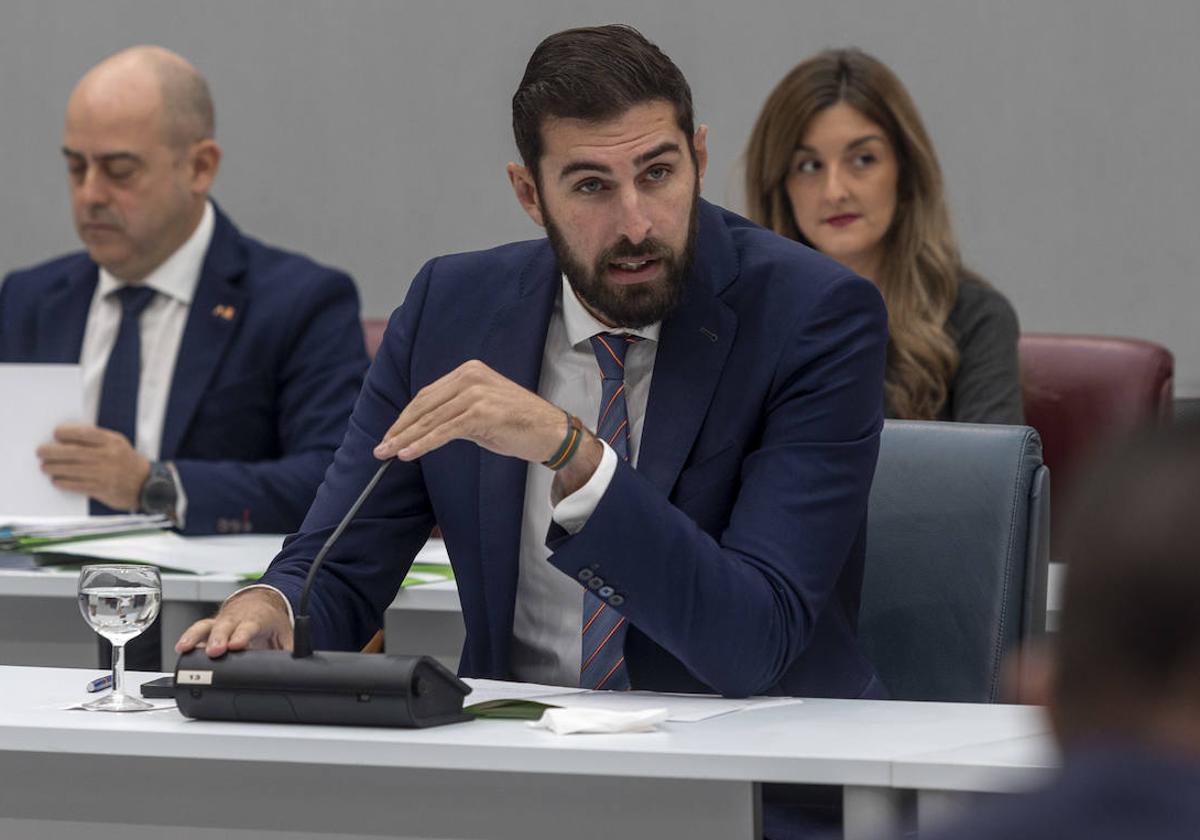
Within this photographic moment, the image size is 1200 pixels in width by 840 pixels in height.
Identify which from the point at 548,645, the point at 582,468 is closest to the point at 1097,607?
the point at 582,468

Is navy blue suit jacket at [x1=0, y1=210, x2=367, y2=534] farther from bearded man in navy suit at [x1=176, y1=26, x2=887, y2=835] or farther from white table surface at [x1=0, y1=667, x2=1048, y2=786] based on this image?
white table surface at [x1=0, y1=667, x2=1048, y2=786]

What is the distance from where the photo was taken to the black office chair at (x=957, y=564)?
2232 mm

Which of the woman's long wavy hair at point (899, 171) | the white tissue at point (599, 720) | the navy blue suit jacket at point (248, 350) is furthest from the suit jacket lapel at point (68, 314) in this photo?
the white tissue at point (599, 720)

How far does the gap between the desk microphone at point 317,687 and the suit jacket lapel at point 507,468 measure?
0.40 meters

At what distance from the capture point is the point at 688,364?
6.94 ft

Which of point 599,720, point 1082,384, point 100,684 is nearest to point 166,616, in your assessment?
point 100,684

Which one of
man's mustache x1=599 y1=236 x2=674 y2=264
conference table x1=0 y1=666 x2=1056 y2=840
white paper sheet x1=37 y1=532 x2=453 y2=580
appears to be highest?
man's mustache x1=599 y1=236 x2=674 y2=264

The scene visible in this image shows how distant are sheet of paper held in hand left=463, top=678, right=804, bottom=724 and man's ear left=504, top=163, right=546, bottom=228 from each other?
2.02 feet

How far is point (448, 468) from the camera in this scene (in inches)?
86.4

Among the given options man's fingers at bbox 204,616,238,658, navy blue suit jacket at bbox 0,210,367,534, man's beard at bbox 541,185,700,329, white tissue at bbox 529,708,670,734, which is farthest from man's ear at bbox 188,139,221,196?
white tissue at bbox 529,708,670,734

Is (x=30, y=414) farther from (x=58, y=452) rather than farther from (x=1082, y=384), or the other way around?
(x=1082, y=384)

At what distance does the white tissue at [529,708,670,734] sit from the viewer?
165 centimetres

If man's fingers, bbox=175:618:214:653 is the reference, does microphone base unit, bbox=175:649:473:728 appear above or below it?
below

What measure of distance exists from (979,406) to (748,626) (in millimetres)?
1706
